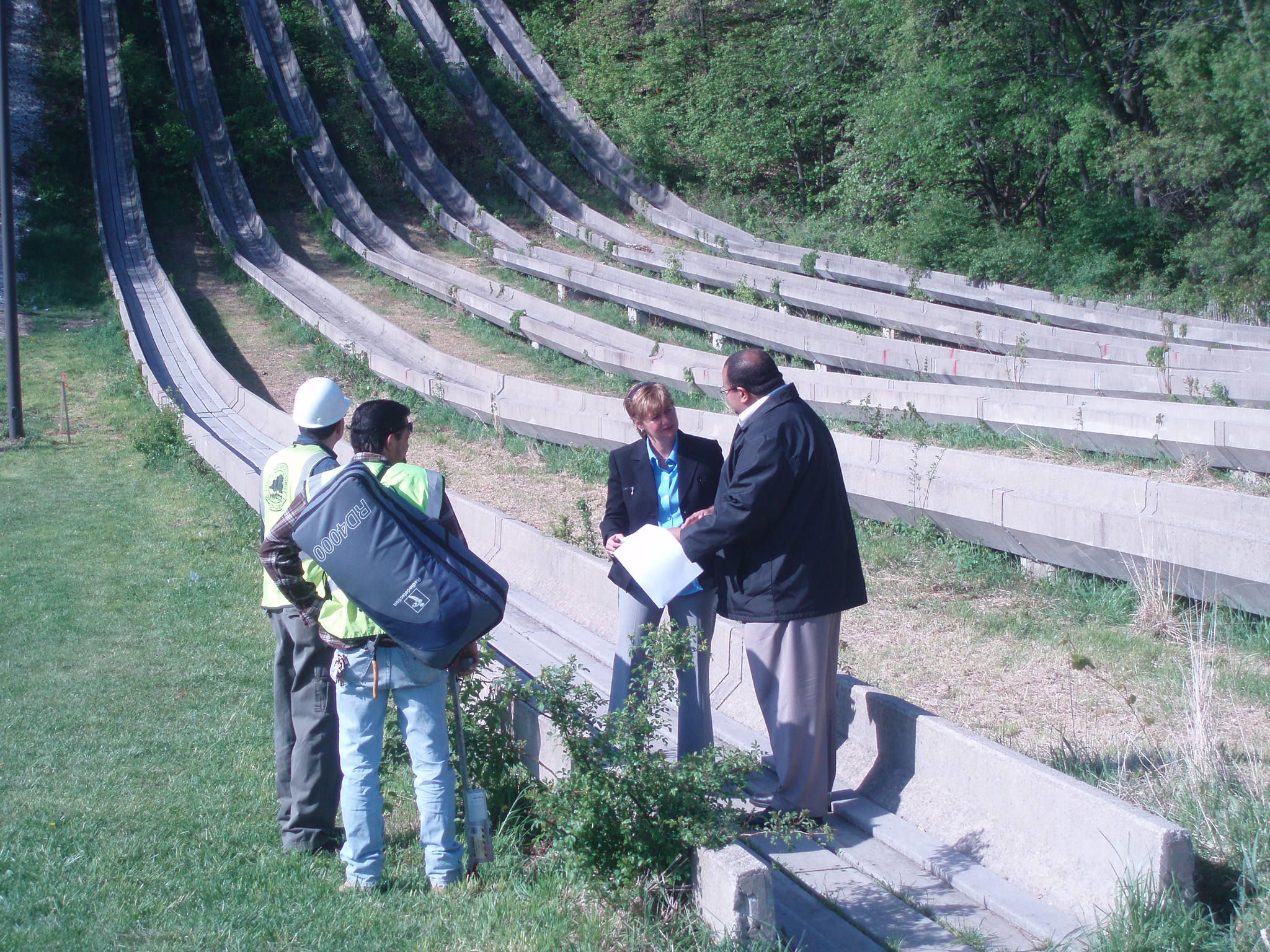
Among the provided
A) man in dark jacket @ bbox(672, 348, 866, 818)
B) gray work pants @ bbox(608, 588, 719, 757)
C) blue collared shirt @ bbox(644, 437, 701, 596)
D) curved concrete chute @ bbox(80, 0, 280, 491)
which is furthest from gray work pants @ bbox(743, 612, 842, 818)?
curved concrete chute @ bbox(80, 0, 280, 491)

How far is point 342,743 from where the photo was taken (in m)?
3.90

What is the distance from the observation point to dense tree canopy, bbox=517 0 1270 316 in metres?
21.5

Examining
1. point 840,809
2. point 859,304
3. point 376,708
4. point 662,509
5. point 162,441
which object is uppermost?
point 662,509

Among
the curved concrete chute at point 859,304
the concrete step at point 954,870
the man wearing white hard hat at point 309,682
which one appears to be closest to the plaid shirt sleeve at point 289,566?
the man wearing white hard hat at point 309,682

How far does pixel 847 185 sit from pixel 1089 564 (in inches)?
945

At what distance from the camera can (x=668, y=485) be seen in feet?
15.3

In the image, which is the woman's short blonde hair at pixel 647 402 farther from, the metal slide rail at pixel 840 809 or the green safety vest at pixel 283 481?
the metal slide rail at pixel 840 809

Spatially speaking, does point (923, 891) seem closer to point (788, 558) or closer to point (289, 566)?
point (788, 558)

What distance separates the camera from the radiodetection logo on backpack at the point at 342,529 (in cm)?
359

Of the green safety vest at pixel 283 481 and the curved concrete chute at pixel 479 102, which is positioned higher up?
the curved concrete chute at pixel 479 102

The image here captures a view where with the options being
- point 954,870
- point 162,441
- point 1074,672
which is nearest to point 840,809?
point 954,870

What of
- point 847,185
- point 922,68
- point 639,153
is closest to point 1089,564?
point 922,68

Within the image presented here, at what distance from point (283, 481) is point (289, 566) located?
1.23 feet

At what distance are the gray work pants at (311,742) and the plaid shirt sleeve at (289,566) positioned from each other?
10.7 inches
